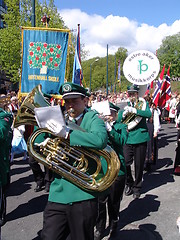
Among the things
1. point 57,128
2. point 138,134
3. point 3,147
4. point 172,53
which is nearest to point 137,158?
point 138,134

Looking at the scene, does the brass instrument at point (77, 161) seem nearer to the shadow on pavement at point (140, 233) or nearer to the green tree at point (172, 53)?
the shadow on pavement at point (140, 233)

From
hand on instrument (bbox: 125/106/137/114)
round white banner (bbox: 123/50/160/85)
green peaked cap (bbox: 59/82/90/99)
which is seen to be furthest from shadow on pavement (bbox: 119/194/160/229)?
green peaked cap (bbox: 59/82/90/99)

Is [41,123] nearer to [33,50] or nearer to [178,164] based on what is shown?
[178,164]

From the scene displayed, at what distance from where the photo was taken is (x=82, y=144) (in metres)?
2.29

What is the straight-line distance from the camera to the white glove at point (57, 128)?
2.23 m

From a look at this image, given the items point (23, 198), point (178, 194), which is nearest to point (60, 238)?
point (23, 198)

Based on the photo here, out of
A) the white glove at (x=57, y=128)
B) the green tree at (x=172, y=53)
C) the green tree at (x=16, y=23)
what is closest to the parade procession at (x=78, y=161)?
the white glove at (x=57, y=128)

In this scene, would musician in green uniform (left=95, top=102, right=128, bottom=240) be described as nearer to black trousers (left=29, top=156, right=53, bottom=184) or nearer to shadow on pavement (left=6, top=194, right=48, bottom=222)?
shadow on pavement (left=6, top=194, right=48, bottom=222)

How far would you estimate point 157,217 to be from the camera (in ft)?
14.7

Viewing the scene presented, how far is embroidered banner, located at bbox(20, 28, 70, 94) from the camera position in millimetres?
8188

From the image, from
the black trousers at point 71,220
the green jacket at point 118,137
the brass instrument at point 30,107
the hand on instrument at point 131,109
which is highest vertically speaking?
the brass instrument at point 30,107

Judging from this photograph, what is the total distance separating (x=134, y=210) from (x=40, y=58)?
502cm

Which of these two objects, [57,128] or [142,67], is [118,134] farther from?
[142,67]

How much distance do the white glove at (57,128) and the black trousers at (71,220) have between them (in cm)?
61
